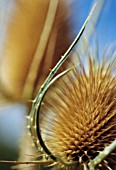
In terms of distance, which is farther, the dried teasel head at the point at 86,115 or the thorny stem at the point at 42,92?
the dried teasel head at the point at 86,115

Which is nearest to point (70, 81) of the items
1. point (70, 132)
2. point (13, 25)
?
point (70, 132)

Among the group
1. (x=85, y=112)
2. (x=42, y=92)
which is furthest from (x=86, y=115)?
(x=42, y=92)

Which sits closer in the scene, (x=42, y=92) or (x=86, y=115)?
(x=42, y=92)

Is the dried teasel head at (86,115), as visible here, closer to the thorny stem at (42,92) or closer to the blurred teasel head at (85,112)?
the blurred teasel head at (85,112)

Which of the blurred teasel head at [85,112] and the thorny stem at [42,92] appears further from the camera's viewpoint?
the blurred teasel head at [85,112]

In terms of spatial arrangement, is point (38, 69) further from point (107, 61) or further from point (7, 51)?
point (107, 61)

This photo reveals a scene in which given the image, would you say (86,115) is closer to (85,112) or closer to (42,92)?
(85,112)

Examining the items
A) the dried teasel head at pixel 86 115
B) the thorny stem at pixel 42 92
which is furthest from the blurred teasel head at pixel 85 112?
the thorny stem at pixel 42 92

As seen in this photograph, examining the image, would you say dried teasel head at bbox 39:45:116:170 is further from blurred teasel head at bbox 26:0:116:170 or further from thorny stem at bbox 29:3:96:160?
thorny stem at bbox 29:3:96:160
